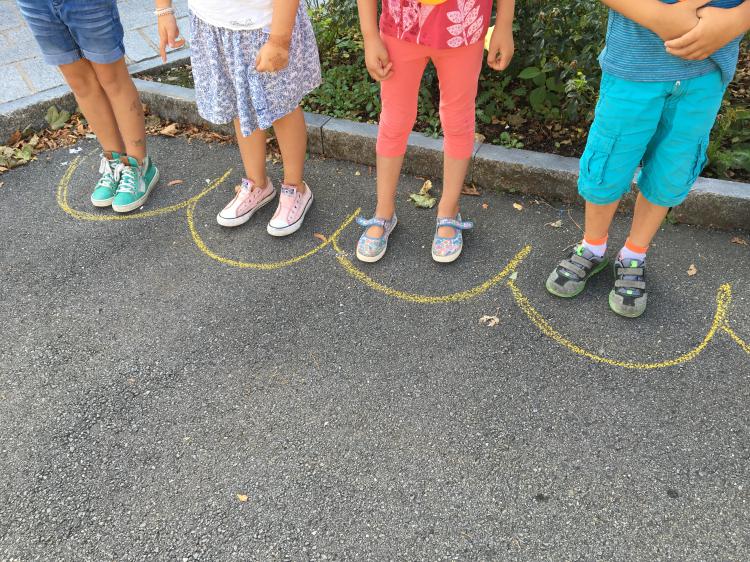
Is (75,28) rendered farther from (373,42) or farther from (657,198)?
(657,198)

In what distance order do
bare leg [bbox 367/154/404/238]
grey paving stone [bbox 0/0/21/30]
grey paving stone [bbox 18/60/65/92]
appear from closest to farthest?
bare leg [bbox 367/154/404/238] < grey paving stone [bbox 18/60/65/92] < grey paving stone [bbox 0/0/21/30]

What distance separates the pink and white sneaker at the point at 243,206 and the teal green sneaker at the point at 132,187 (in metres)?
0.53

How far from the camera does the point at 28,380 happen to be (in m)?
2.28

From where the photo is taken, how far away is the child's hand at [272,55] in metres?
2.33

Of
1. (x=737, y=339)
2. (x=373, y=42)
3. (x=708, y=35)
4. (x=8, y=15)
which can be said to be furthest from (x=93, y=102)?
(x=737, y=339)

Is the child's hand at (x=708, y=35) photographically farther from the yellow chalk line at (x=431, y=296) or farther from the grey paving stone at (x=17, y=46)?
the grey paving stone at (x=17, y=46)

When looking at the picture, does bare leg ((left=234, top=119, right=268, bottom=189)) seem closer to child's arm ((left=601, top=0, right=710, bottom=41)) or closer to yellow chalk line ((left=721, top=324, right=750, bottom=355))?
child's arm ((left=601, top=0, right=710, bottom=41))

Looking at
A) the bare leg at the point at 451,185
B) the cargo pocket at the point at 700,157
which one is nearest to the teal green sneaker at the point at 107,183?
the bare leg at the point at 451,185

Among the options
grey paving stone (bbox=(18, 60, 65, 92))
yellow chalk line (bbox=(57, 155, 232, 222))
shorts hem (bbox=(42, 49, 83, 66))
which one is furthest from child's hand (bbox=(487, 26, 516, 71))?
grey paving stone (bbox=(18, 60, 65, 92))

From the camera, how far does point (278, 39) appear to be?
2318mm

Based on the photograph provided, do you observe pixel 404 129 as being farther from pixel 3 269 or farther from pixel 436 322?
pixel 3 269

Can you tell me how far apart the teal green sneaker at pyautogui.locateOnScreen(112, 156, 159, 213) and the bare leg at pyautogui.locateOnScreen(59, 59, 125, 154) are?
146 mm

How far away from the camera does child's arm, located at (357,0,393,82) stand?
7.27 ft

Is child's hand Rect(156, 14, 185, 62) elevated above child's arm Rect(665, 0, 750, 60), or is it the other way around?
child's arm Rect(665, 0, 750, 60)
